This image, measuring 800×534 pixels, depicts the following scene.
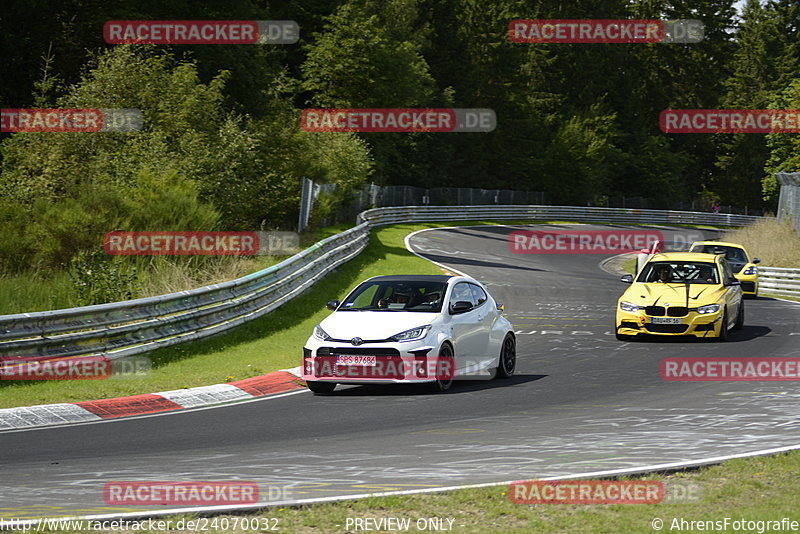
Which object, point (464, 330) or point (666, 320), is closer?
point (464, 330)

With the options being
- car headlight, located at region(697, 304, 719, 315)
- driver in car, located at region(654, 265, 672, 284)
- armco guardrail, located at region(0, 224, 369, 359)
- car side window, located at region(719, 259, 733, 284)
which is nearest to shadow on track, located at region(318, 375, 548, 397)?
armco guardrail, located at region(0, 224, 369, 359)

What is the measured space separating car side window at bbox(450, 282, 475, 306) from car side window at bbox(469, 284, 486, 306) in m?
0.07

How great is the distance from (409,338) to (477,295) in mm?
2360

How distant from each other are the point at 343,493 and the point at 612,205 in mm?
97390

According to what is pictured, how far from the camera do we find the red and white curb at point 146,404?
1177 centimetres

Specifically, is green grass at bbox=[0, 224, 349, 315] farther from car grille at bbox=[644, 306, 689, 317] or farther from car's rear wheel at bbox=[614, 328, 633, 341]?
car grille at bbox=[644, 306, 689, 317]

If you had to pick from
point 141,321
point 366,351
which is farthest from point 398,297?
point 141,321

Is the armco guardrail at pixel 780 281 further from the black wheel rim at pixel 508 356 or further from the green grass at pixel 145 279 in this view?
the black wheel rim at pixel 508 356

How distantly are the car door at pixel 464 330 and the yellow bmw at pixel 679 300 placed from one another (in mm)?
5733

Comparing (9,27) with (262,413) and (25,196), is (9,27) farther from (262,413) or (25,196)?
(262,413)

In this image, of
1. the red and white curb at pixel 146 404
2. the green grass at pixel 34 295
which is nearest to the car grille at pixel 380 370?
the red and white curb at pixel 146 404

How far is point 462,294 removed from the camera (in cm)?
1519

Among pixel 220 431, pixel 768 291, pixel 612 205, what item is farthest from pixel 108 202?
pixel 612 205

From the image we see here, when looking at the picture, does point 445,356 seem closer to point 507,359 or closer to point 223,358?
point 507,359
